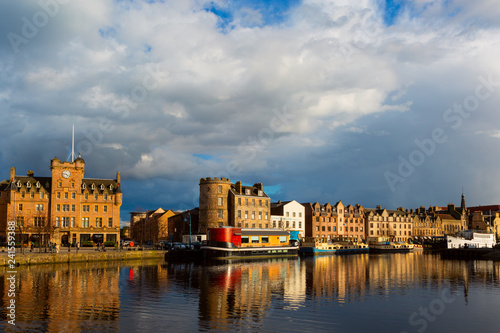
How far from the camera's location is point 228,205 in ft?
366

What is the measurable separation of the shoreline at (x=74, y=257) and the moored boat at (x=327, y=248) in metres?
38.6

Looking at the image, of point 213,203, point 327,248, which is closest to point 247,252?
point 213,203

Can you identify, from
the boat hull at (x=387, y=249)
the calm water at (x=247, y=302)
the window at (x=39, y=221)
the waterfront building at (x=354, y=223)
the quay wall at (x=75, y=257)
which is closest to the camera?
the calm water at (x=247, y=302)

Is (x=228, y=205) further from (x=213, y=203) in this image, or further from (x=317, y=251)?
(x=317, y=251)

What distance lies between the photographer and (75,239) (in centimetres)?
9388

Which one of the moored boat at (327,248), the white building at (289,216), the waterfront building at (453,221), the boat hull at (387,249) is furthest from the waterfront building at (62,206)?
the waterfront building at (453,221)

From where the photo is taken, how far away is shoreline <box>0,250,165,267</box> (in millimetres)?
62469

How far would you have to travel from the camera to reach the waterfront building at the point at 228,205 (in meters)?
108

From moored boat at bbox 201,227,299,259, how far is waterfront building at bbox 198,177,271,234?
17608 mm

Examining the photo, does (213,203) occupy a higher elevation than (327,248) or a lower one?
higher

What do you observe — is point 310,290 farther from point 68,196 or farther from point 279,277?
point 68,196

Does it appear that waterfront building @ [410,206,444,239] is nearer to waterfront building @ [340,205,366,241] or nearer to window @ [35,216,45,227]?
waterfront building @ [340,205,366,241]

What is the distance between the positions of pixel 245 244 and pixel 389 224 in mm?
92518

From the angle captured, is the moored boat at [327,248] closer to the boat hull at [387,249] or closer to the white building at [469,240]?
the boat hull at [387,249]
